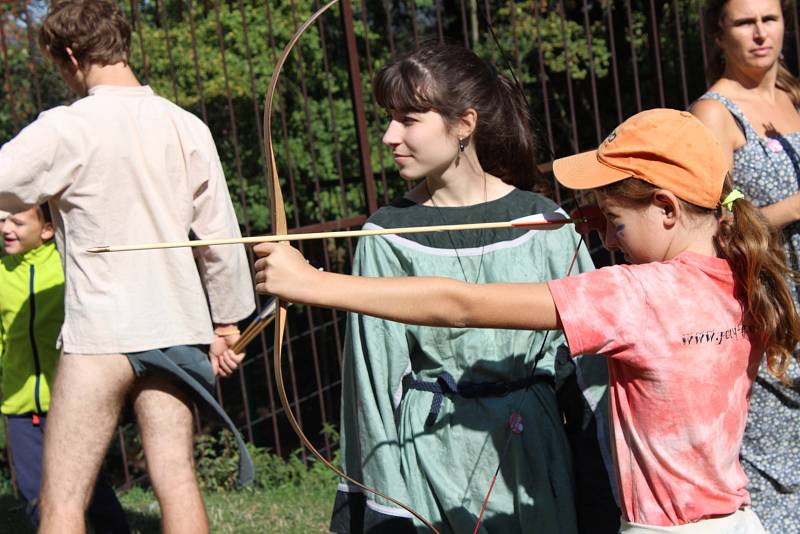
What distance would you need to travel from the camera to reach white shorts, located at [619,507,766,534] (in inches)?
86.0

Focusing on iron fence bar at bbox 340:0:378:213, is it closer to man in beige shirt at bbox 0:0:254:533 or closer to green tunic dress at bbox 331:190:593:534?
man in beige shirt at bbox 0:0:254:533

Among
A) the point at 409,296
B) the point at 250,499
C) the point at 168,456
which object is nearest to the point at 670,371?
the point at 409,296

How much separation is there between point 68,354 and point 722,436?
80.1 inches

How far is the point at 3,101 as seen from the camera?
818 centimetres

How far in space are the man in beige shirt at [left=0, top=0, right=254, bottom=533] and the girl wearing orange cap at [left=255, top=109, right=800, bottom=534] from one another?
1.35 m

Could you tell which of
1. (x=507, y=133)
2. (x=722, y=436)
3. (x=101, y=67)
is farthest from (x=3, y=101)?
(x=722, y=436)

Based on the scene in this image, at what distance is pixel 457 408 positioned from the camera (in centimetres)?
284

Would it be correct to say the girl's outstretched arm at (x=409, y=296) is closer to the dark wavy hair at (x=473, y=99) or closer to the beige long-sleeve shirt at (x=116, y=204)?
the dark wavy hair at (x=473, y=99)

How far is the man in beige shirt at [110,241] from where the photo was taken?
3.29 metres

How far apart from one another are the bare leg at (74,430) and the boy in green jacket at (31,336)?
831 millimetres

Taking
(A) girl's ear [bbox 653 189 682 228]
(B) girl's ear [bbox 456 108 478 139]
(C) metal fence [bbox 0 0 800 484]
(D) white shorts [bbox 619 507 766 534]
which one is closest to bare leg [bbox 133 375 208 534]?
(B) girl's ear [bbox 456 108 478 139]

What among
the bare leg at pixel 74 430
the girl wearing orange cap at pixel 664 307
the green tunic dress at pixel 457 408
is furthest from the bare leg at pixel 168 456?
the girl wearing orange cap at pixel 664 307

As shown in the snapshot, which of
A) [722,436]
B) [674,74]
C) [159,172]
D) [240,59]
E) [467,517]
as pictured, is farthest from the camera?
[674,74]

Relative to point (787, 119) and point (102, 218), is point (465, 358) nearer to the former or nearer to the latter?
point (102, 218)
